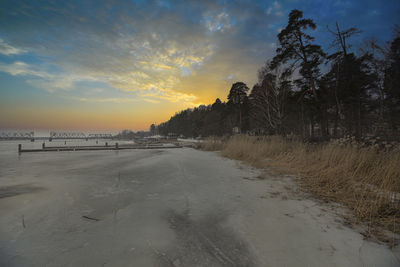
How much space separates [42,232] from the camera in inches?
70.4

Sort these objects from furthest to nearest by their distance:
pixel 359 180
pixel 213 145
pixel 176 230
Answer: pixel 213 145, pixel 359 180, pixel 176 230

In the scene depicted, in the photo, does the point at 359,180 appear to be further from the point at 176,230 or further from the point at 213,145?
the point at 213,145

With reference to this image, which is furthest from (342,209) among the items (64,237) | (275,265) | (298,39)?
(298,39)

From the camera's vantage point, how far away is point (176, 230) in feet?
6.00

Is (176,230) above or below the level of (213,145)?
below

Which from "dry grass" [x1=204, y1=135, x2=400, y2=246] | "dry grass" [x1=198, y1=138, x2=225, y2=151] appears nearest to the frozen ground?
"dry grass" [x1=204, y1=135, x2=400, y2=246]

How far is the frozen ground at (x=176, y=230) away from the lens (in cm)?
135

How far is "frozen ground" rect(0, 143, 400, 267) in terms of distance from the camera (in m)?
1.35

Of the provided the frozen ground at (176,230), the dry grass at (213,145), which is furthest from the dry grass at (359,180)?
the dry grass at (213,145)

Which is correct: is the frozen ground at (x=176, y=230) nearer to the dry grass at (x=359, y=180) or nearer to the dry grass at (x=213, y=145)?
the dry grass at (x=359, y=180)

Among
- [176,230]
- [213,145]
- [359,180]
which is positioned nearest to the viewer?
[176,230]

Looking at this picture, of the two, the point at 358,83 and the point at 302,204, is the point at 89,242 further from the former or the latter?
the point at 358,83

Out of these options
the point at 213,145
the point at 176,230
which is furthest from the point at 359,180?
the point at 213,145

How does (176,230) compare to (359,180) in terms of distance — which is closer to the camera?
(176,230)
